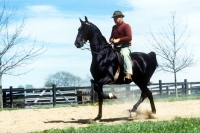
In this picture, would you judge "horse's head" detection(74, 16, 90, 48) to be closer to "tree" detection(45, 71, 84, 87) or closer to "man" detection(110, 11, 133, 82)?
"man" detection(110, 11, 133, 82)

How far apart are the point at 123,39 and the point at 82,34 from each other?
1250 millimetres

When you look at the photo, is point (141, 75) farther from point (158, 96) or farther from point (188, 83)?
point (188, 83)

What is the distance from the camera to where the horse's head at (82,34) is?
9750 millimetres

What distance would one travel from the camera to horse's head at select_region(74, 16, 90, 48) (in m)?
9.75

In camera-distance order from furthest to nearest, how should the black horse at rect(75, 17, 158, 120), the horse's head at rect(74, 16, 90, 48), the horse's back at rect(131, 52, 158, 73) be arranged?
the horse's back at rect(131, 52, 158, 73)
the black horse at rect(75, 17, 158, 120)
the horse's head at rect(74, 16, 90, 48)

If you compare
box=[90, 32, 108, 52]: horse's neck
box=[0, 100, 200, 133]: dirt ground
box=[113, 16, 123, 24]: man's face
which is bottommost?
box=[0, 100, 200, 133]: dirt ground

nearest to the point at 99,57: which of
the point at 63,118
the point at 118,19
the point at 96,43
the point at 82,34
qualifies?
the point at 96,43

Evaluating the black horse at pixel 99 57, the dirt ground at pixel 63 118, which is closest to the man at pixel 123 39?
the black horse at pixel 99 57

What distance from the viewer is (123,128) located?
26.1ft

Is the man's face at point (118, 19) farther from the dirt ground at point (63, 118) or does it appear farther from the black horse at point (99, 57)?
the dirt ground at point (63, 118)

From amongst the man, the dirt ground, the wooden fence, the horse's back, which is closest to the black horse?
the man

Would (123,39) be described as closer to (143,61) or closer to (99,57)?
(99,57)

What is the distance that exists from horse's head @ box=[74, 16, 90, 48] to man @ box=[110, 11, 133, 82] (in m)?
0.90

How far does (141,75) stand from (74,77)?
303 feet
